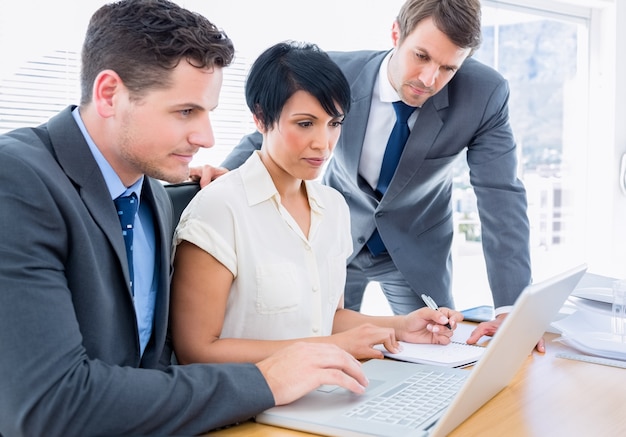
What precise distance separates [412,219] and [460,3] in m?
0.69

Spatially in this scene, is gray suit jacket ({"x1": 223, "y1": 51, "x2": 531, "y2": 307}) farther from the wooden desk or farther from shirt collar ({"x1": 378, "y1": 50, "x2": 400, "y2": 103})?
the wooden desk

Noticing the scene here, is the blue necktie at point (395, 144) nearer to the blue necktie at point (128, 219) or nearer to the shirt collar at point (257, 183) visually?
the shirt collar at point (257, 183)

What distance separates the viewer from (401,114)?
7.14ft

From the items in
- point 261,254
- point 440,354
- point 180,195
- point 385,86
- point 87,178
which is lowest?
point 440,354

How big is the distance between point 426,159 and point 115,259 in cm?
127

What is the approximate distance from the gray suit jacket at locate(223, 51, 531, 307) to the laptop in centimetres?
75

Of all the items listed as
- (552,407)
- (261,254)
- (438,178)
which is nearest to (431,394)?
(552,407)

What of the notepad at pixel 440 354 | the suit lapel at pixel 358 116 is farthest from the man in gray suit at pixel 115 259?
the suit lapel at pixel 358 116

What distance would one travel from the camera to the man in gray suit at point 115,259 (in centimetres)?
91

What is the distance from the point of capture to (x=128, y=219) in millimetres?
1236

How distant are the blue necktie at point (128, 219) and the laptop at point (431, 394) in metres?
0.36

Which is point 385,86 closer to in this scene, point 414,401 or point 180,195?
point 180,195

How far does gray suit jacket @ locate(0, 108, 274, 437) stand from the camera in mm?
903

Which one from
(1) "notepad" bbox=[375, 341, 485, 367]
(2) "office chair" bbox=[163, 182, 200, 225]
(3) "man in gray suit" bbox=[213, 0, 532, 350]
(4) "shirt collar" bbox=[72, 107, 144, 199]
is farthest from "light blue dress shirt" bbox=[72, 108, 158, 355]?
(3) "man in gray suit" bbox=[213, 0, 532, 350]
